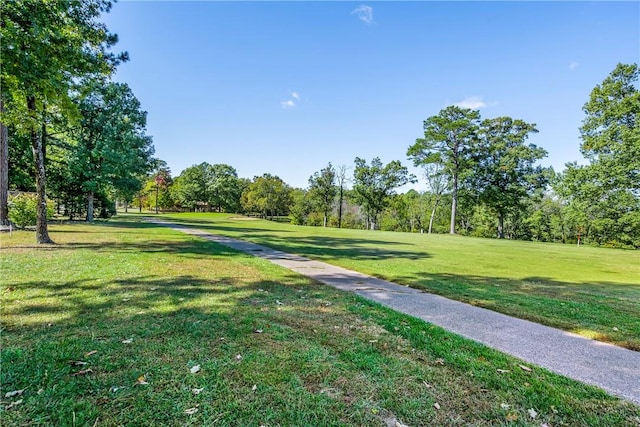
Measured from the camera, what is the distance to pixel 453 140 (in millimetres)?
33688

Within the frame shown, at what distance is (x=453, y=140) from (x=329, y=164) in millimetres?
20026

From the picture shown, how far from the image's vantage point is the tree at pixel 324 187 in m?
48.8

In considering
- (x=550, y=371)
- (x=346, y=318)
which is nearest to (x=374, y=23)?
(x=346, y=318)

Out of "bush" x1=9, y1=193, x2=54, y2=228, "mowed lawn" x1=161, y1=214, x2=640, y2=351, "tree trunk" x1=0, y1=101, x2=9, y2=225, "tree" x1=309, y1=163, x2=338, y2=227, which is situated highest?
"tree" x1=309, y1=163, x2=338, y2=227

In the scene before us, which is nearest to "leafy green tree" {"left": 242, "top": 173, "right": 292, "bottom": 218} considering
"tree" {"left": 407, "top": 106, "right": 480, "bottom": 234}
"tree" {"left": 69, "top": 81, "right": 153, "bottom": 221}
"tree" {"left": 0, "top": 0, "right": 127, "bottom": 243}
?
"tree" {"left": 407, "top": 106, "right": 480, "bottom": 234}

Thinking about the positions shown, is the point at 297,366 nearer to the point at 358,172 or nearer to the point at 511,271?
the point at 511,271

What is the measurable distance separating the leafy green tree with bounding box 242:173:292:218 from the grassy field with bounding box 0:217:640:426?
50253 millimetres

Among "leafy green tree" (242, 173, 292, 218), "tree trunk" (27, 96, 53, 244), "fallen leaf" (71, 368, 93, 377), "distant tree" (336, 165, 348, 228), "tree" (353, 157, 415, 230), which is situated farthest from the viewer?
"leafy green tree" (242, 173, 292, 218)

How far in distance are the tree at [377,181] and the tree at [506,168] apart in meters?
11.8

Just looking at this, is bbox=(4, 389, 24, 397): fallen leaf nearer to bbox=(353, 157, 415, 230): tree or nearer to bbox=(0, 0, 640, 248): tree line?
bbox=(0, 0, 640, 248): tree line

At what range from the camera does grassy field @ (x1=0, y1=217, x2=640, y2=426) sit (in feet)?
6.91

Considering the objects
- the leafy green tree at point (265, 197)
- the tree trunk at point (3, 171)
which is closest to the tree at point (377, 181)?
the leafy green tree at point (265, 197)

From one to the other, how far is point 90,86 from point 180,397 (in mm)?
10476

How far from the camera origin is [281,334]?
3445 mm
